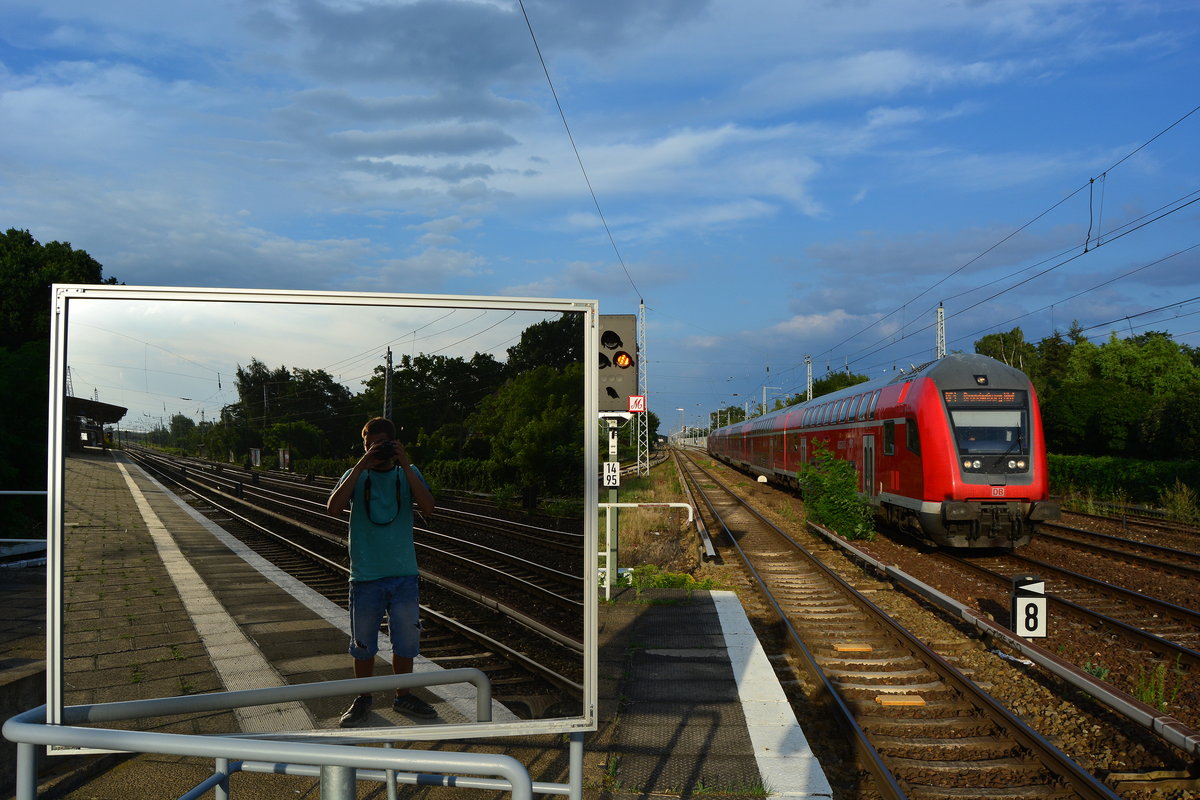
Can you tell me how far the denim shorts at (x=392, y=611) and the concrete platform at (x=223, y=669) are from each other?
0.30 ft

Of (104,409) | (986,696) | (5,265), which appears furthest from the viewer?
(5,265)

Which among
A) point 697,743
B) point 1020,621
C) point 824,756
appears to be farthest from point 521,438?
point 1020,621

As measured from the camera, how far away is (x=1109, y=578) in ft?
40.3

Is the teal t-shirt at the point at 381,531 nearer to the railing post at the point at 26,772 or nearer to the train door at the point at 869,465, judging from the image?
the railing post at the point at 26,772

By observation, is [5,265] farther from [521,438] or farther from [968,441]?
[521,438]

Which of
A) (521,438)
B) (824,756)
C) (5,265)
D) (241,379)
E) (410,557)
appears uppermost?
(5,265)

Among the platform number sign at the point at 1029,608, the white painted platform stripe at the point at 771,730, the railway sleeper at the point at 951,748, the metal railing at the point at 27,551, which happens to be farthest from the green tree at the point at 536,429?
the metal railing at the point at 27,551

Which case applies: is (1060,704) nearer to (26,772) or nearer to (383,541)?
(383,541)

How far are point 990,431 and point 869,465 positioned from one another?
346 centimetres

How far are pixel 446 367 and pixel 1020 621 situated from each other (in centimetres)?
660

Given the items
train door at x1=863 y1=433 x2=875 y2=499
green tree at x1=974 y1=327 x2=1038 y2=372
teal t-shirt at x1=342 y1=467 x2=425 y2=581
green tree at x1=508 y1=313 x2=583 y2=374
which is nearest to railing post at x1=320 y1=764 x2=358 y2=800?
teal t-shirt at x1=342 y1=467 x2=425 y2=581

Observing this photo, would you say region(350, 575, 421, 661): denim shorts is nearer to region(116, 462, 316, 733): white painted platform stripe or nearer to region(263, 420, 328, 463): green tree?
region(116, 462, 316, 733): white painted platform stripe

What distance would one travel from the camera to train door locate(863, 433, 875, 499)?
1714 centimetres

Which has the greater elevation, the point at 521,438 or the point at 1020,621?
the point at 521,438
